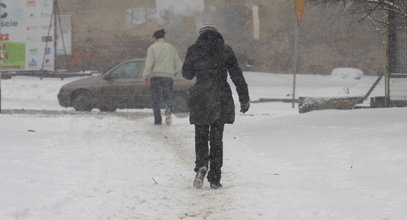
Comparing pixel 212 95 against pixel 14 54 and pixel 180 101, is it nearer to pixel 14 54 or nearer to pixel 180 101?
pixel 180 101

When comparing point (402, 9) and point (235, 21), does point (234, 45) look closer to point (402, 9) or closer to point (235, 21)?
point (235, 21)

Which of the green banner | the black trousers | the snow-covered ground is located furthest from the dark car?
the black trousers

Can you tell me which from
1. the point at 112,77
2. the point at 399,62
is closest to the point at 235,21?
the point at 112,77

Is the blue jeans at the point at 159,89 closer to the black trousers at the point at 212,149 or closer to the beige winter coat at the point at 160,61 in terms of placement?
the beige winter coat at the point at 160,61

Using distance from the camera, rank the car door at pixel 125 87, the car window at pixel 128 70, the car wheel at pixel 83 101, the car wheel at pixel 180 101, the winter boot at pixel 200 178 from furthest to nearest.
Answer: the car wheel at pixel 83 101, the car window at pixel 128 70, the car door at pixel 125 87, the car wheel at pixel 180 101, the winter boot at pixel 200 178

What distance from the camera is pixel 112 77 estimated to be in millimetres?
18625

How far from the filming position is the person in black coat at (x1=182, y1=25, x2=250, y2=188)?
7570 mm

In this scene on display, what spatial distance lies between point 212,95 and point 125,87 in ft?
35.7

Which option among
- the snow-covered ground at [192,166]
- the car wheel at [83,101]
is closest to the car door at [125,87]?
the car wheel at [83,101]

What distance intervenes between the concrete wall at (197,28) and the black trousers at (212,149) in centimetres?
2022

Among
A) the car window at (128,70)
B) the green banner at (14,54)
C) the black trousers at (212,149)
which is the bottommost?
the black trousers at (212,149)

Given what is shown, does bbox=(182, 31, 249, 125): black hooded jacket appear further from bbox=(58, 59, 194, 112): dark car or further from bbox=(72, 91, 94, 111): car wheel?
bbox=(72, 91, 94, 111): car wheel

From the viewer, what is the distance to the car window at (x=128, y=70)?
1848 centimetres

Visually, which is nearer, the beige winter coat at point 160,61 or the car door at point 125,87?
the beige winter coat at point 160,61
